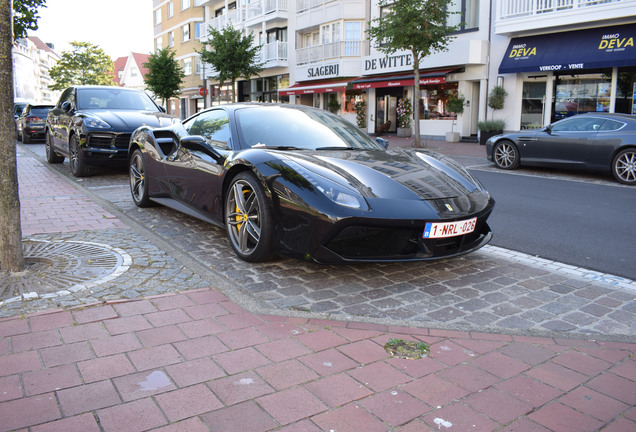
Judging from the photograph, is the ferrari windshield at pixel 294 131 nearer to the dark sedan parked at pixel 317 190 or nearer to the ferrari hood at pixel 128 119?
the dark sedan parked at pixel 317 190

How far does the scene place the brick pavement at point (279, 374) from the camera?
217cm

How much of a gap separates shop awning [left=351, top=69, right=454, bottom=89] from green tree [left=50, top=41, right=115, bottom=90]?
5494 centimetres

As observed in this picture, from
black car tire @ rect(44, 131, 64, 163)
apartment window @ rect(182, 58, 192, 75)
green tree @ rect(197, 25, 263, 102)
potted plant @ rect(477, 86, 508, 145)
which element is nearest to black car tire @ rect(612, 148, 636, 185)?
potted plant @ rect(477, 86, 508, 145)

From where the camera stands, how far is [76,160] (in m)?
9.49

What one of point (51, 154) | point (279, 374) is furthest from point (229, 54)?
point (279, 374)

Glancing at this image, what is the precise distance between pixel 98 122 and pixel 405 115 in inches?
727

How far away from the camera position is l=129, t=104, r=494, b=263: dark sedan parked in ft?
11.7

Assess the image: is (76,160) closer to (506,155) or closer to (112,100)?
(112,100)

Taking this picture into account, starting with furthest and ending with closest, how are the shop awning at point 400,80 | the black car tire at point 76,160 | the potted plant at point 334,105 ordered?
the potted plant at point 334,105 → the shop awning at point 400,80 → the black car tire at point 76,160

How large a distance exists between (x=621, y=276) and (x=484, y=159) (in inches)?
430

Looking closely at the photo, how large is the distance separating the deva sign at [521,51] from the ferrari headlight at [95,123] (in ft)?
53.9

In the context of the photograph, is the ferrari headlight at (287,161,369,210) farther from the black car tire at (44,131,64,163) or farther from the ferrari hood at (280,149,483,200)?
the black car tire at (44,131,64,163)

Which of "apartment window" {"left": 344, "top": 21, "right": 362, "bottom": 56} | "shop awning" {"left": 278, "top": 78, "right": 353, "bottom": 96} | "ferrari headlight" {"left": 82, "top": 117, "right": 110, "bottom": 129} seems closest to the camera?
"ferrari headlight" {"left": 82, "top": 117, "right": 110, "bottom": 129}

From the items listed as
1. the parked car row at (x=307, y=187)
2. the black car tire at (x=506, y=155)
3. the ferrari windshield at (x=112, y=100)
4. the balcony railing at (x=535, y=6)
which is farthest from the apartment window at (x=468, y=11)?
the parked car row at (x=307, y=187)
